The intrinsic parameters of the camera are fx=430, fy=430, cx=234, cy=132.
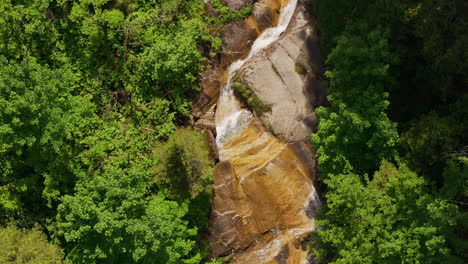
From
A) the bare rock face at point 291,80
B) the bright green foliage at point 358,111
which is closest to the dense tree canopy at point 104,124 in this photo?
the bare rock face at point 291,80

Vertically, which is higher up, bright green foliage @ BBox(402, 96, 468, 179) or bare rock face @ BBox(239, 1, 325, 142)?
bare rock face @ BBox(239, 1, 325, 142)

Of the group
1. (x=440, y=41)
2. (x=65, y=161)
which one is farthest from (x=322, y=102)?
(x=65, y=161)

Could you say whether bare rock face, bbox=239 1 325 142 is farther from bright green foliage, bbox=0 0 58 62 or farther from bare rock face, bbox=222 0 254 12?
bright green foliage, bbox=0 0 58 62

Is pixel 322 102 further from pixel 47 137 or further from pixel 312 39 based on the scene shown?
pixel 47 137

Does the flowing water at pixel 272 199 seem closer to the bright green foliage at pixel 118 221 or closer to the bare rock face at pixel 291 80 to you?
the bare rock face at pixel 291 80

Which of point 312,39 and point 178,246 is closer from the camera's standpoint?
point 178,246

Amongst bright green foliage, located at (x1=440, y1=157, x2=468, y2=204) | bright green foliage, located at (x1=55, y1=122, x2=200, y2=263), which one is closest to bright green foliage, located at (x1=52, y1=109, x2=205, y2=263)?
bright green foliage, located at (x1=55, y1=122, x2=200, y2=263)

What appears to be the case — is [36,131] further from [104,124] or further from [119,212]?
[119,212]
